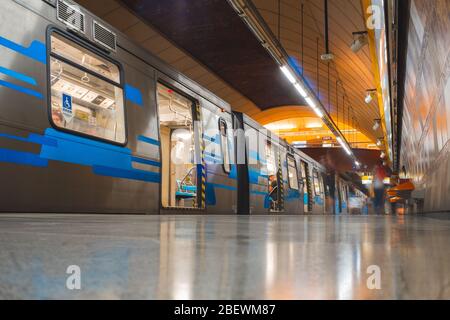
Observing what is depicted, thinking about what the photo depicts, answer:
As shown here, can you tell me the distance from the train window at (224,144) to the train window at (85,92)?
9.94 feet

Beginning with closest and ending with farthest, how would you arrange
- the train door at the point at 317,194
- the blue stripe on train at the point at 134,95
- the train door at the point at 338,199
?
the blue stripe on train at the point at 134,95, the train door at the point at 317,194, the train door at the point at 338,199

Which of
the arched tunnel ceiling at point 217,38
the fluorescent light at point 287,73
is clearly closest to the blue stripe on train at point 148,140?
the fluorescent light at point 287,73

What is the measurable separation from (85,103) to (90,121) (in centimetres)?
35

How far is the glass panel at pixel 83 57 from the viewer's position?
14.4 feet

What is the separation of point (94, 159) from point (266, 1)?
10219 millimetres

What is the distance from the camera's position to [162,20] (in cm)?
1436

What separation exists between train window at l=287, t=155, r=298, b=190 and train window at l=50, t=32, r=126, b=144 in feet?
25.9

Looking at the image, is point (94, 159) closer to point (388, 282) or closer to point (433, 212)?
point (388, 282)

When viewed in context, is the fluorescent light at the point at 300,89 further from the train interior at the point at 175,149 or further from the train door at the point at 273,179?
the train interior at the point at 175,149

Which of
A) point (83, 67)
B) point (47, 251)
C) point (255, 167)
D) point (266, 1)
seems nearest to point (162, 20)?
point (266, 1)

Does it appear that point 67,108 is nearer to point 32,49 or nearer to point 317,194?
point 32,49

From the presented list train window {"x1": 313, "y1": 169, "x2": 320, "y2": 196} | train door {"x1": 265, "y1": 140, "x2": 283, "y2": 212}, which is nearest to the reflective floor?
train door {"x1": 265, "y1": 140, "x2": 283, "y2": 212}

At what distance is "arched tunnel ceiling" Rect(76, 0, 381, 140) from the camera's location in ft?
42.5

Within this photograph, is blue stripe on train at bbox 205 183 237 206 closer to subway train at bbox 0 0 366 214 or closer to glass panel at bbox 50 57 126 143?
subway train at bbox 0 0 366 214
